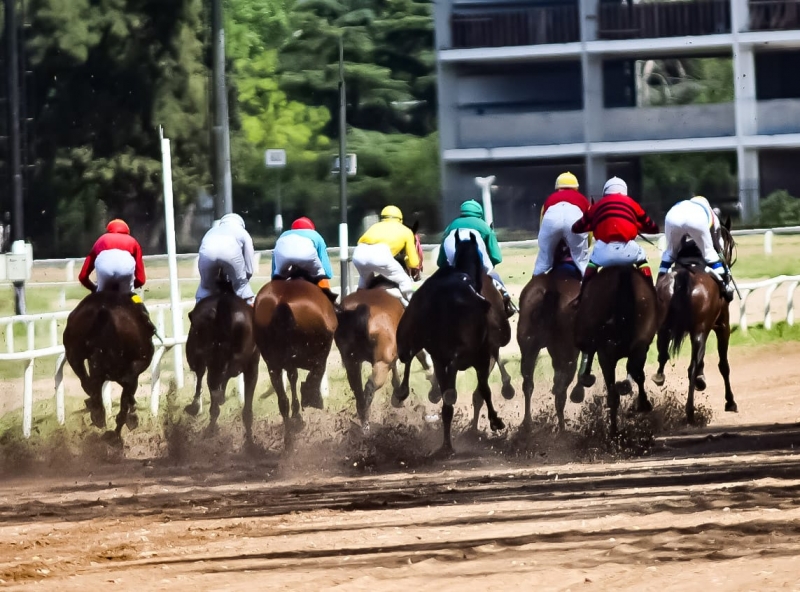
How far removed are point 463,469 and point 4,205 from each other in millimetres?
27049

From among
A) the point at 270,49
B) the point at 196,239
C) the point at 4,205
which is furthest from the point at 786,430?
the point at 270,49

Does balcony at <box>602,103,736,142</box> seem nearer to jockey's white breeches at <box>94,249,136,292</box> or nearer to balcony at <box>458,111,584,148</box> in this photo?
balcony at <box>458,111,584,148</box>

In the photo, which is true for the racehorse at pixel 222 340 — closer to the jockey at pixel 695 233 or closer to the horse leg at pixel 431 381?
the horse leg at pixel 431 381

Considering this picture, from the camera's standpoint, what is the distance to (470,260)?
12.8 m

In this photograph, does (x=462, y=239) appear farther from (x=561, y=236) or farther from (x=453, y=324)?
(x=561, y=236)

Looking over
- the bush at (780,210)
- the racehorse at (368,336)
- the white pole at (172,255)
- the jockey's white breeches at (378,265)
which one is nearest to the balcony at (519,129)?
the bush at (780,210)

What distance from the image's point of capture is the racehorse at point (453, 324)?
1262 cm

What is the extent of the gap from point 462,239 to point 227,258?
173 cm

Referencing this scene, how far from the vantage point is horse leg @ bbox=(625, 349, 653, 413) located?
1295cm

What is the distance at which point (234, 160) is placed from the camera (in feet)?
154

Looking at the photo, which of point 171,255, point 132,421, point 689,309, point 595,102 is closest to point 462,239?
point 689,309

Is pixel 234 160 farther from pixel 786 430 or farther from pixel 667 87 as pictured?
pixel 786 430

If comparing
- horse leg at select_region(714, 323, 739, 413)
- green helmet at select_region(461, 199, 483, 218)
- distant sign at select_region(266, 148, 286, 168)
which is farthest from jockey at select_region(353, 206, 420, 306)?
distant sign at select_region(266, 148, 286, 168)

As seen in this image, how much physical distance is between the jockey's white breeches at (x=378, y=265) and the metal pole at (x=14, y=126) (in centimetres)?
579
